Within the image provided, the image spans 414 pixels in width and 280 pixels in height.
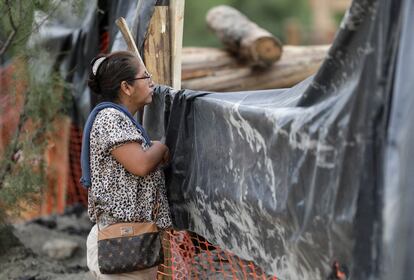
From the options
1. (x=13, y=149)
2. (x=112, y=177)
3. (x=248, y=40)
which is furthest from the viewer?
(x=248, y=40)

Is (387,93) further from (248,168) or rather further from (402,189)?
(248,168)

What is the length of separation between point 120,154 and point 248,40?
517 cm

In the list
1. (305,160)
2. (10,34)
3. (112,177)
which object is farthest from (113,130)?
(10,34)

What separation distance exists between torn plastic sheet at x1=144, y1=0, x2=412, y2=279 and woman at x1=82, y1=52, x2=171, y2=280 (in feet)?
0.78

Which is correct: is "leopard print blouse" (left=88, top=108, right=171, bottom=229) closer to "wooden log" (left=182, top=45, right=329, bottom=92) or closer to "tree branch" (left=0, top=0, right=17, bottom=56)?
"tree branch" (left=0, top=0, right=17, bottom=56)

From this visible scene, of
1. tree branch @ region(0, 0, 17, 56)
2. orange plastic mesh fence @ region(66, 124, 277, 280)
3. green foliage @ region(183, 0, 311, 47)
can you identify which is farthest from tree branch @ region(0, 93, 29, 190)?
green foliage @ region(183, 0, 311, 47)

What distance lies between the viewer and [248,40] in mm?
8711

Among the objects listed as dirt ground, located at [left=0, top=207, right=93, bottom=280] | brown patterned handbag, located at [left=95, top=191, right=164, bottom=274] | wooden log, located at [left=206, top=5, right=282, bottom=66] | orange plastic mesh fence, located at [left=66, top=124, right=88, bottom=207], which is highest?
wooden log, located at [left=206, top=5, right=282, bottom=66]

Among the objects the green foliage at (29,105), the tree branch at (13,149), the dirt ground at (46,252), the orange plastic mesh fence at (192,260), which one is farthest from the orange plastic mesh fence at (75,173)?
the orange plastic mesh fence at (192,260)

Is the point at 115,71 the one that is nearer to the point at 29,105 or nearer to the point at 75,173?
the point at 29,105

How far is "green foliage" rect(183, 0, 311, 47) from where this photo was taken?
1144 inches

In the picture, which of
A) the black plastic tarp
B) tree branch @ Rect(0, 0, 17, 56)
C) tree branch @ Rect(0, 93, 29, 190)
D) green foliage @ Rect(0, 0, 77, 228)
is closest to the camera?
the black plastic tarp

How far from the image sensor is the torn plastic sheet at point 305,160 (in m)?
2.55

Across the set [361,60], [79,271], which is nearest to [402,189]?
[361,60]
